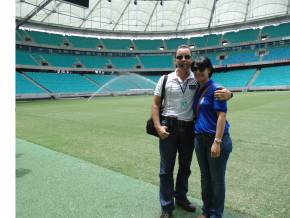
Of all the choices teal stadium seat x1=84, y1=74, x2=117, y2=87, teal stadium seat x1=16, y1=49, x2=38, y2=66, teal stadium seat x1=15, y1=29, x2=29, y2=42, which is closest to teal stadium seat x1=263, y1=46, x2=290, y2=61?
teal stadium seat x1=84, y1=74, x2=117, y2=87

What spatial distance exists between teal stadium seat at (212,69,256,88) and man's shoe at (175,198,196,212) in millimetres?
52440

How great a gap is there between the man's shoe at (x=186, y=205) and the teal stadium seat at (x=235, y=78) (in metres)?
52.4

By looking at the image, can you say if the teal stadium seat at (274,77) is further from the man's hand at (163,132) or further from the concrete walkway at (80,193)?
the man's hand at (163,132)

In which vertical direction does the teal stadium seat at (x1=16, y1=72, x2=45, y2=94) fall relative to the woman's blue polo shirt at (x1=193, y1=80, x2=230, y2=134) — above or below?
below

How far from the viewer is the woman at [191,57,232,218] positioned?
11.6 feet

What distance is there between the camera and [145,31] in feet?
217

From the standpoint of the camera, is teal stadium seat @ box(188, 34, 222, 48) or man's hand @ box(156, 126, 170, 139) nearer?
man's hand @ box(156, 126, 170, 139)

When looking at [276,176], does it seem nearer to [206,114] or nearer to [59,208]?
[206,114]

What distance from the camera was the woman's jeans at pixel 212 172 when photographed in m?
3.65

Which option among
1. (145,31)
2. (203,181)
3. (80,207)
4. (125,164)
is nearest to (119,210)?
(80,207)

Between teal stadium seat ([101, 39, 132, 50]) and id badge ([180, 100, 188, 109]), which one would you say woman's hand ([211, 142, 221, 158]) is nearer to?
id badge ([180, 100, 188, 109])

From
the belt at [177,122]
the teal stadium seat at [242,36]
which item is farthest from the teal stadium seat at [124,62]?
the belt at [177,122]

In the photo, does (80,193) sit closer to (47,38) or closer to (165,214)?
(165,214)

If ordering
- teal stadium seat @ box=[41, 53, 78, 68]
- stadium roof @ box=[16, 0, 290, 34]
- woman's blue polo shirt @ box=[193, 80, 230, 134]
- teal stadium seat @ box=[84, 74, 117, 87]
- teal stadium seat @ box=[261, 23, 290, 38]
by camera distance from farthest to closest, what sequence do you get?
1. teal stadium seat @ box=[84, 74, 117, 87]
2. teal stadium seat @ box=[41, 53, 78, 68]
3. teal stadium seat @ box=[261, 23, 290, 38]
4. stadium roof @ box=[16, 0, 290, 34]
5. woman's blue polo shirt @ box=[193, 80, 230, 134]
